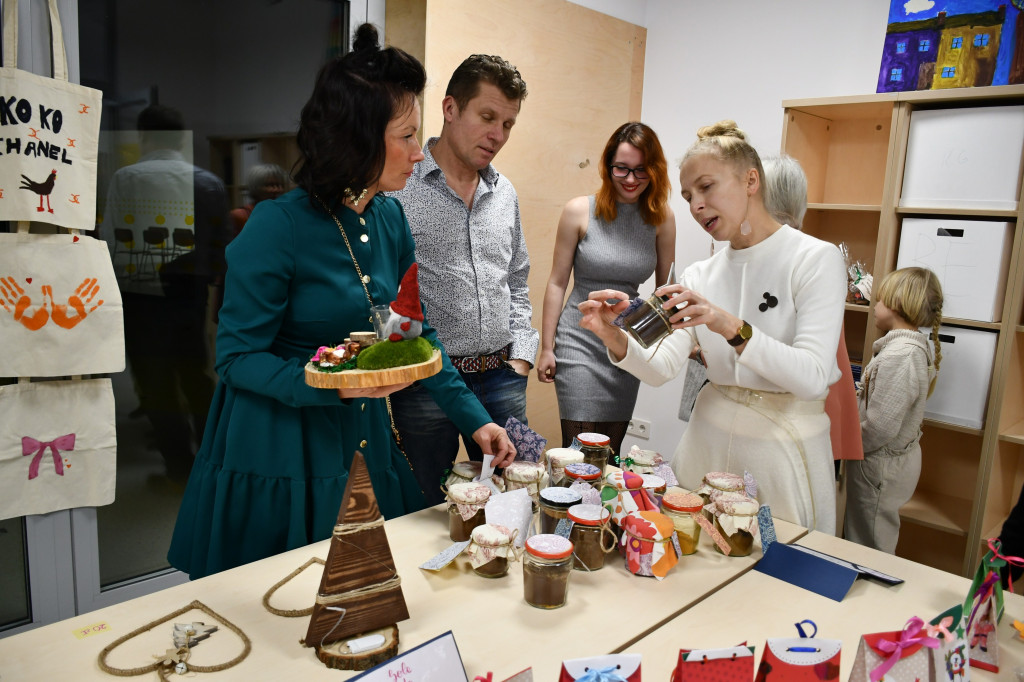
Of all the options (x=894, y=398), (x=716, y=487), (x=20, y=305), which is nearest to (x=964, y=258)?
(x=894, y=398)

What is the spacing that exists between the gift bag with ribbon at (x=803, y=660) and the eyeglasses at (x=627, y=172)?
1782 millimetres

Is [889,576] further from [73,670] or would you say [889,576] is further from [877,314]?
[877,314]

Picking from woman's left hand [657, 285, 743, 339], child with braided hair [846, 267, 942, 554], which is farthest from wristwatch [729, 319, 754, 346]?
child with braided hair [846, 267, 942, 554]

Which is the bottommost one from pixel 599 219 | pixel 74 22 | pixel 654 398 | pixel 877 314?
pixel 654 398

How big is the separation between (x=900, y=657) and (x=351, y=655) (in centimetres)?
73

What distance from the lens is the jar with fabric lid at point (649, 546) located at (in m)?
1.28

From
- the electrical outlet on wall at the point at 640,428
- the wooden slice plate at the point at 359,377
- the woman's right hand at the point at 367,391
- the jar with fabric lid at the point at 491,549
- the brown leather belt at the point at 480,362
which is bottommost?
the electrical outlet on wall at the point at 640,428

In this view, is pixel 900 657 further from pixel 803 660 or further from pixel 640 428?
pixel 640 428

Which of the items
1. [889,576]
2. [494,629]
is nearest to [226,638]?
[494,629]

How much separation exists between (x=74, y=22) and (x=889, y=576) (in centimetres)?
258

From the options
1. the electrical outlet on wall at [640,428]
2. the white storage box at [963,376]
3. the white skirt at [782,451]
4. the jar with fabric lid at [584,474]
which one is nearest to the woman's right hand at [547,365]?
the white skirt at [782,451]

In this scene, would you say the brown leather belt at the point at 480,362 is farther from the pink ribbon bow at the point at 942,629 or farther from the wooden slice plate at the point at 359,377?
the pink ribbon bow at the point at 942,629

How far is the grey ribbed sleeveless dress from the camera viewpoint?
2479 mm

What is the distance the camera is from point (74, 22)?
2121mm
